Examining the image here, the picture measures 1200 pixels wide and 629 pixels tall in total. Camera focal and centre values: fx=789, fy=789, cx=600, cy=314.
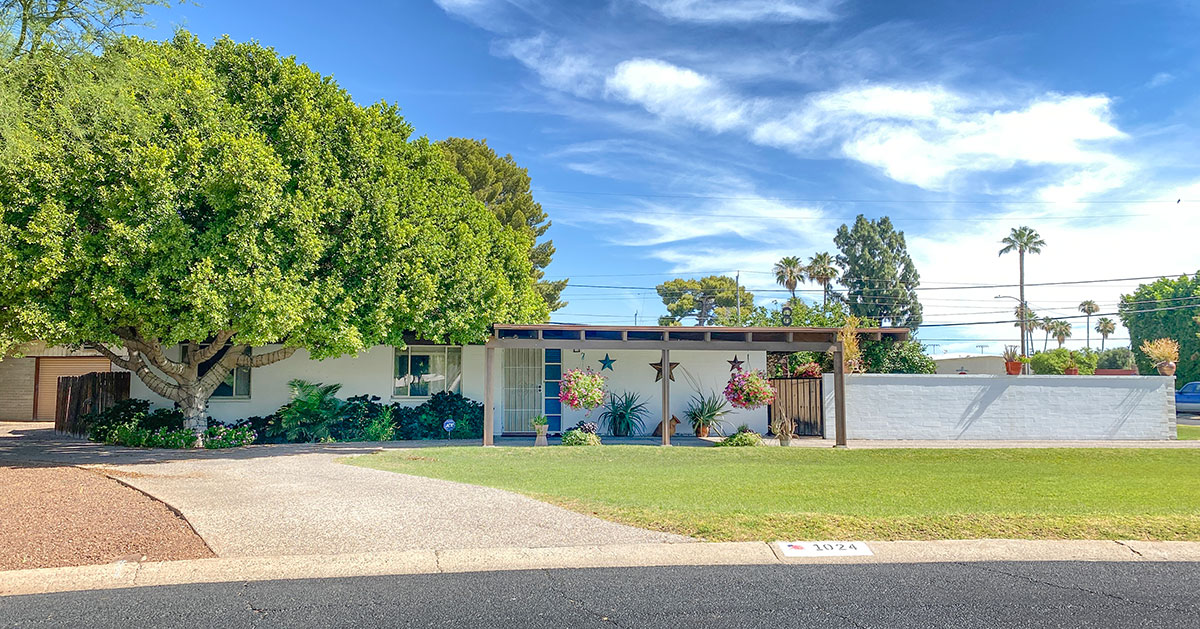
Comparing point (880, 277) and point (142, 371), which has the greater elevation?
point (880, 277)

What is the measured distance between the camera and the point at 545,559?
265 inches

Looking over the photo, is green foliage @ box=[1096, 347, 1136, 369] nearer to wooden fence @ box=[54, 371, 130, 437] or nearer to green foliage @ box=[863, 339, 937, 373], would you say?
green foliage @ box=[863, 339, 937, 373]

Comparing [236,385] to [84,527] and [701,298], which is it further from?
[701,298]

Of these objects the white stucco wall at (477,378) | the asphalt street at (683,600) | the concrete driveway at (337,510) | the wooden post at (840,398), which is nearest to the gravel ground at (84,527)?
the concrete driveway at (337,510)

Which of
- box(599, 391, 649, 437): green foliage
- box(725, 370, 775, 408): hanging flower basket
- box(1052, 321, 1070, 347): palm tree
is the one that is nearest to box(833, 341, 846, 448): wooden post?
box(725, 370, 775, 408): hanging flower basket

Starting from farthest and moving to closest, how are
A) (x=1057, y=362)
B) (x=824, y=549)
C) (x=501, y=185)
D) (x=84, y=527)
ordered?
1. (x=501, y=185)
2. (x=1057, y=362)
3. (x=84, y=527)
4. (x=824, y=549)

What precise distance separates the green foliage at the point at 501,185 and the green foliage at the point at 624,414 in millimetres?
15969

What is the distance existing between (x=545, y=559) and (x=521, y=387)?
13.8m

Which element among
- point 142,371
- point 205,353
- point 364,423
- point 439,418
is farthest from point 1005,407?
point 142,371

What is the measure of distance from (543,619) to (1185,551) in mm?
5797

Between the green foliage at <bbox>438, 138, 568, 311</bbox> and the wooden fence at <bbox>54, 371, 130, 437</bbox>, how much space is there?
58.0ft

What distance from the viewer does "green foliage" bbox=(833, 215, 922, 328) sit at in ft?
Result: 177

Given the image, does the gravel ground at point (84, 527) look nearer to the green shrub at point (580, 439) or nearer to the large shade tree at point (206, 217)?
the large shade tree at point (206, 217)

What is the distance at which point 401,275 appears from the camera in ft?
51.0
